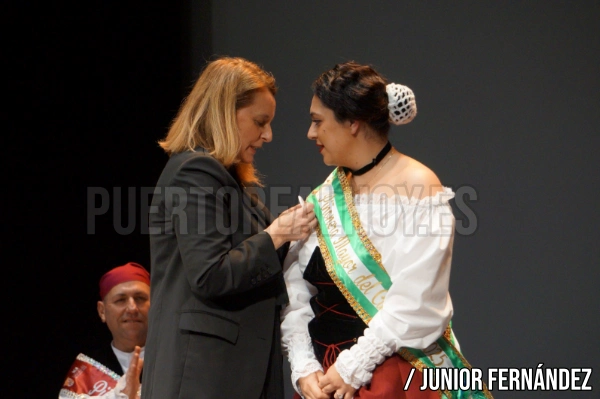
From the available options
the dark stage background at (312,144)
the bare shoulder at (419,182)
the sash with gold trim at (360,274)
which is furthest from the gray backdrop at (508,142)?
the bare shoulder at (419,182)

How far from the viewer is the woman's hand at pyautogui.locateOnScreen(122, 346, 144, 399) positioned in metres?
2.57

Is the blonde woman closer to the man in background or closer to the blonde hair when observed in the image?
the blonde hair

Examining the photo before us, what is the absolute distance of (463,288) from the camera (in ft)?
9.78

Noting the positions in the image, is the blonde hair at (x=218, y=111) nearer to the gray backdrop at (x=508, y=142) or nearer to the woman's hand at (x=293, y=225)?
the woman's hand at (x=293, y=225)

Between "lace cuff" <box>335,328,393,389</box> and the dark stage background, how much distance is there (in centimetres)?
126

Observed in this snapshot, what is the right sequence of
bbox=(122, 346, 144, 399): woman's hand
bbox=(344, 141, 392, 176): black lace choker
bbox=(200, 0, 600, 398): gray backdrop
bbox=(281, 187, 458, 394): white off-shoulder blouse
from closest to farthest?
bbox=(281, 187, 458, 394): white off-shoulder blouse → bbox=(344, 141, 392, 176): black lace choker → bbox=(122, 346, 144, 399): woman's hand → bbox=(200, 0, 600, 398): gray backdrop

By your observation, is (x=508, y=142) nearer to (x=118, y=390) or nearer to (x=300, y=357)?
(x=300, y=357)

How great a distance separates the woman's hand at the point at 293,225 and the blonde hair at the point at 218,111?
201mm

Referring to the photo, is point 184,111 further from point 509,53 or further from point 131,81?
point 509,53

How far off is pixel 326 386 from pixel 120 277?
4.10ft

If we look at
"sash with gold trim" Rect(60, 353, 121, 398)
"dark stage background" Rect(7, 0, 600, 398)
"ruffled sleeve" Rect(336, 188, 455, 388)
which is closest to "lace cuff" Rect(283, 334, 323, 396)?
"ruffled sleeve" Rect(336, 188, 455, 388)

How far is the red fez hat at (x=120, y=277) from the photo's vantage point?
2850mm

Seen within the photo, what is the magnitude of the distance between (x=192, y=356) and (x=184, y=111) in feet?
2.12

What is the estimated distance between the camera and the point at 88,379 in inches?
106
